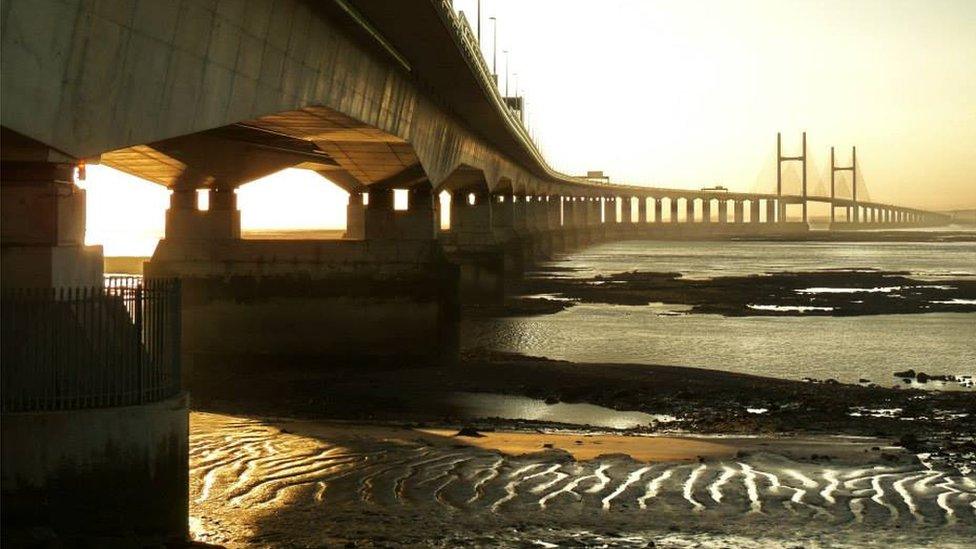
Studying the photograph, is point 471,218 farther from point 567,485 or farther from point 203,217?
point 567,485

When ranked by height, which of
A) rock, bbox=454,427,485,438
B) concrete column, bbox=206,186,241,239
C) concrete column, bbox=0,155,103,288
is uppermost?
concrete column, bbox=206,186,241,239

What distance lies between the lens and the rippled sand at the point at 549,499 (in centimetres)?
1228

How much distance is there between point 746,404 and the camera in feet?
80.6

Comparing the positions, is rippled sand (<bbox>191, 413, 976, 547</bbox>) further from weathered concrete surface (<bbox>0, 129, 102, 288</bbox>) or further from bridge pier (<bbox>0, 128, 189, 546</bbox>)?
weathered concrete surface (<bbox>0, 129, 102, 288</bbox>)

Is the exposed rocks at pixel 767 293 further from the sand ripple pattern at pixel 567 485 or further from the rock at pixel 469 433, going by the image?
the sand ripple pattern at pixel 567 485

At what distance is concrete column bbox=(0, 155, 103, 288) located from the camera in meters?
11.3

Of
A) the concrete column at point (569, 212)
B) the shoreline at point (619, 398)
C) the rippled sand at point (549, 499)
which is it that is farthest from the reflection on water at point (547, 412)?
the concrete column at point (569, 212)

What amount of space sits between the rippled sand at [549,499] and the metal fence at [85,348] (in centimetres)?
175

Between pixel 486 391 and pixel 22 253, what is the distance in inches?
659

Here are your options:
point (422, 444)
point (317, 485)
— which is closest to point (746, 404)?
point (422, 444)

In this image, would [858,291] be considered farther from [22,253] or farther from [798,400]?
[22,253]

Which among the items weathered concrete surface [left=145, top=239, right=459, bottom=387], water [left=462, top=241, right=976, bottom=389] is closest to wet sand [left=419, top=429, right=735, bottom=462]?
water [left=462, top=241, right=976, bottom=389]

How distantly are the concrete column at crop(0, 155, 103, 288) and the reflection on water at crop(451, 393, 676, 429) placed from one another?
1230cm

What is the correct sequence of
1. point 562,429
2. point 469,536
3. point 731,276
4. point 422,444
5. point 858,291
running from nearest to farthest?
point 469,536 → point 422,444 → point 562,429 → point 858,291 → point 731,276
